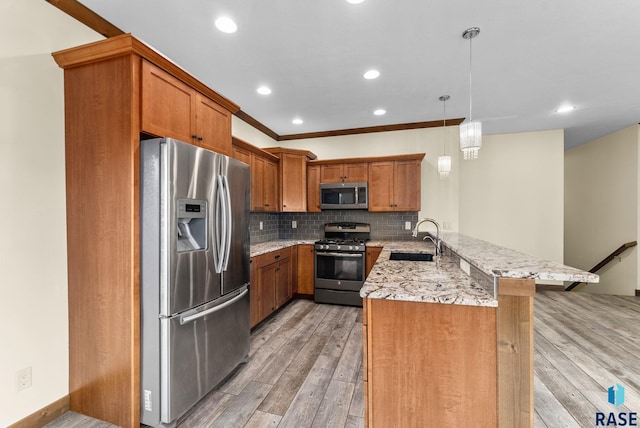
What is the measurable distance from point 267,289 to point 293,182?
5.93ft

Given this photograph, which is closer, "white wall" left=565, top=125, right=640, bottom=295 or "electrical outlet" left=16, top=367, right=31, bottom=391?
"electrical outlet" left=16, top=367, right=31, bottom=391

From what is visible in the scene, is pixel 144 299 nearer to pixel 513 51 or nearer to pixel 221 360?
pixel 221 360

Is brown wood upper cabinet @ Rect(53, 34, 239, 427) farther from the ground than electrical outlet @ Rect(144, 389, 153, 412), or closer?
farther from the ground

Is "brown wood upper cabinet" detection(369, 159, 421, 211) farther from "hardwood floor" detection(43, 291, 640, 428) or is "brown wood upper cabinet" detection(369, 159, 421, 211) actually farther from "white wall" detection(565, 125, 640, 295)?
"white wall" detection(565, 125, 640, 295)

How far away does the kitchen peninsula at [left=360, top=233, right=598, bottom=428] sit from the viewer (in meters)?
1.38

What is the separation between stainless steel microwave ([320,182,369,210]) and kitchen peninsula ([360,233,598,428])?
2798 millimetres

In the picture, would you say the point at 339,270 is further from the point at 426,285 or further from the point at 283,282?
the point at 426,285

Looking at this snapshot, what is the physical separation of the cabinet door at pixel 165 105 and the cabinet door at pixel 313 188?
2.63 metres

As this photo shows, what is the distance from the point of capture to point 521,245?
4996mm

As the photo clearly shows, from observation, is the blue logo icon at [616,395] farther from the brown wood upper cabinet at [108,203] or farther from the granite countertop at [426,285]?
the brown wood upper cabinet at [108,203]

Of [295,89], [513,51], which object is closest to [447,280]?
[513,51]

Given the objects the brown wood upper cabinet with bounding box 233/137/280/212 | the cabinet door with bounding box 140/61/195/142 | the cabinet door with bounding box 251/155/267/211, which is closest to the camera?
the cabinet door with bounding box 140/61/195/142

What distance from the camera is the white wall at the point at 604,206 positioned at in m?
4.55

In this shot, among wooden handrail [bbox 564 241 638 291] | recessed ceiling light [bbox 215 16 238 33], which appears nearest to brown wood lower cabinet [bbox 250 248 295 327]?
recessed ceiling light [bbox 215 16 238 33]
